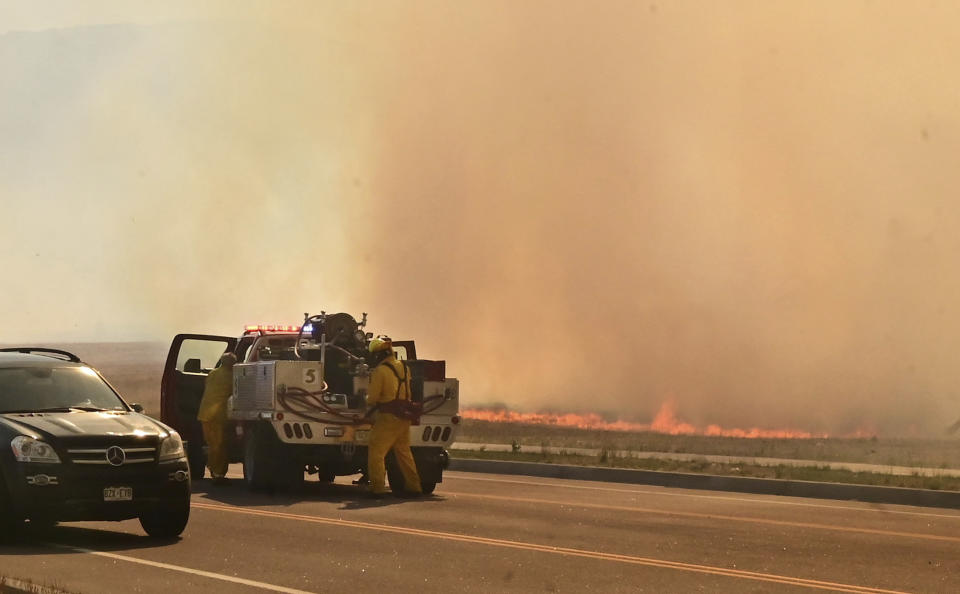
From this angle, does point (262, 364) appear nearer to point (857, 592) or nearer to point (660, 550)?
point (660, 550)

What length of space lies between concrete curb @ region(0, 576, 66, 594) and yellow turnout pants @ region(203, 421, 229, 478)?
1119 cm

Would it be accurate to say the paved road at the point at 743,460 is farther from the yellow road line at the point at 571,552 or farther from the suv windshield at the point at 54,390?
the suv windshield at the point at 54,390

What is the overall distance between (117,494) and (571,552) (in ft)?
13.2

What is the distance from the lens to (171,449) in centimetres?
1433

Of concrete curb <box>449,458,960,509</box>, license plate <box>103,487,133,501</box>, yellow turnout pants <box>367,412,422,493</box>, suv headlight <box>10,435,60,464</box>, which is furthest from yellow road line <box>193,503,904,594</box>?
concrete curb <box>449,458,960,509</box>

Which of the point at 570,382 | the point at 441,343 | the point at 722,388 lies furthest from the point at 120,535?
the point at 441,343

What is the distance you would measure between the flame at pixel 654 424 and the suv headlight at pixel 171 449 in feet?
96.6

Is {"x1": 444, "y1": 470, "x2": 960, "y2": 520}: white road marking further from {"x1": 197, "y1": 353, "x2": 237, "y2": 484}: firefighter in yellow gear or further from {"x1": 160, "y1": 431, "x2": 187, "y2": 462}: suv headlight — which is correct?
{"x1": 160, "y1": 431, "x2": 187, "y2": 462}: suv headlight

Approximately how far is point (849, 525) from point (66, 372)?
836 centimetres

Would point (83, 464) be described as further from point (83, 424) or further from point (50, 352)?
point (50, 352)

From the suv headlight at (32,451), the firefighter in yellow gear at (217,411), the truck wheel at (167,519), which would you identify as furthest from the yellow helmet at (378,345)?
the suv headlight at (32,451)

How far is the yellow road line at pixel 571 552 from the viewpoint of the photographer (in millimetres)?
11992

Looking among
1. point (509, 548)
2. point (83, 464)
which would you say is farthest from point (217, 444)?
point (509, 548)

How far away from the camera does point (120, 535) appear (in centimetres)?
1512
